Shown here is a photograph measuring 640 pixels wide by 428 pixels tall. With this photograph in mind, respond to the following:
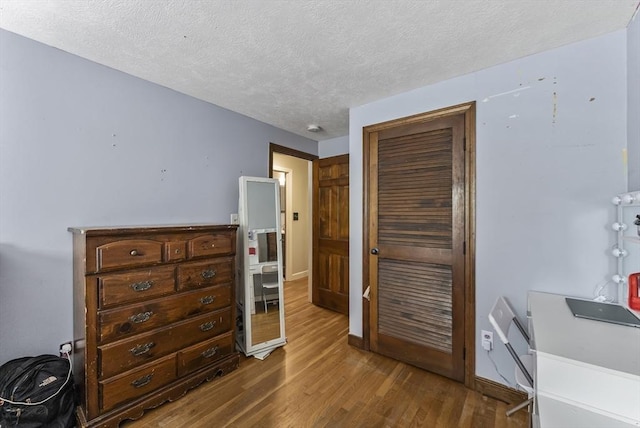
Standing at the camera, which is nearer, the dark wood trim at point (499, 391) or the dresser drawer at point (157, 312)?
the dresser drawer at point (157, 312)

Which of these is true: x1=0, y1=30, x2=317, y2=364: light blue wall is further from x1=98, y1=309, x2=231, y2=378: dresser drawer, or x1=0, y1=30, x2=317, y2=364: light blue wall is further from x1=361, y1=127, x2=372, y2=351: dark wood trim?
x1=361, y1=127, x2=372, y2=351: dark wood trim

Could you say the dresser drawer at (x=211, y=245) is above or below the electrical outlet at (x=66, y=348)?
above

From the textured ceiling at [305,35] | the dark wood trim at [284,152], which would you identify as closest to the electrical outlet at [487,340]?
the textured ceiling at [305,35]

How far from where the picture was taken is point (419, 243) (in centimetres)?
226

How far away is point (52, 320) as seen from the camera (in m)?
1.73

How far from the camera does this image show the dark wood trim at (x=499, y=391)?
1816 millimetres

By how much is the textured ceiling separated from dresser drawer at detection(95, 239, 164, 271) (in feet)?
4.13

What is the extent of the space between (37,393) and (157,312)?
64 centimetres

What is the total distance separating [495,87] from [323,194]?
7.32 feet

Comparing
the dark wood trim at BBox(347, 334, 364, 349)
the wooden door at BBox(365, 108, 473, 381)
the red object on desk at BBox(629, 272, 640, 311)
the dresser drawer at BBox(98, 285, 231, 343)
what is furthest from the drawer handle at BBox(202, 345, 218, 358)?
the red object on desk at BBox(629, 272, 640, 311)

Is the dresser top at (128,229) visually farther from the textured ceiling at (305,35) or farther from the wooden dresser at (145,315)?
the textured ceiling at (305,35)

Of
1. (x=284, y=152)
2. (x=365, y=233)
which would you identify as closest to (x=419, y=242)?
(x=365, y=233)

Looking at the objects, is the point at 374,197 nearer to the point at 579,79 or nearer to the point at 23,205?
→ the point at 579,79

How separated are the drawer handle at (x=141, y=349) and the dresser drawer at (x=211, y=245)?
2.03ft
